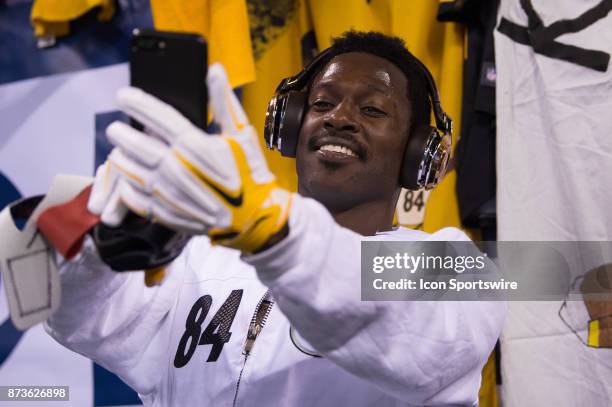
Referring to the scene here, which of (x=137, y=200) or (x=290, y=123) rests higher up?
(x=137, y=200)

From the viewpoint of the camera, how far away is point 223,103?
2.19 ft

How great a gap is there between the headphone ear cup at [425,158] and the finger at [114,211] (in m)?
0.57

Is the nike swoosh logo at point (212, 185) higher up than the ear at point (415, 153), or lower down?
higher up

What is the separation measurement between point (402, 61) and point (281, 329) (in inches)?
20.0

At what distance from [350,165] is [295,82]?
20 cm

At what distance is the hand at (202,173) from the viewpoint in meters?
0.64

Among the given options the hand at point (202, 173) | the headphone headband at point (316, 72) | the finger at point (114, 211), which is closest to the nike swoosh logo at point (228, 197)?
the hand at point (202, 173)


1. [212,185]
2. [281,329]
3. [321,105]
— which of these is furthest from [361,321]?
[321,105]

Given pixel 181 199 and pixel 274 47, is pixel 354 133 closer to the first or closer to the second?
pixel 181 199

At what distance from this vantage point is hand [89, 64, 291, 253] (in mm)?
644

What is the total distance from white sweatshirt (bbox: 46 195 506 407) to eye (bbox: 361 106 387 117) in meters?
0.19

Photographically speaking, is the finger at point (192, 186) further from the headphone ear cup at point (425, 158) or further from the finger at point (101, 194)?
the headphone ear cup at point (425, 158)

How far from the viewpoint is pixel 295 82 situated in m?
1.26

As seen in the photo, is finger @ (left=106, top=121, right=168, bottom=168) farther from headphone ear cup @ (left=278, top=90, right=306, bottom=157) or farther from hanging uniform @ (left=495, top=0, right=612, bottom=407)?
hanging uniform @ (left=495, top=0, right=612, bottom=407)
